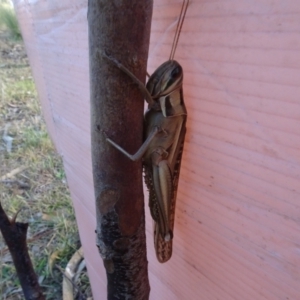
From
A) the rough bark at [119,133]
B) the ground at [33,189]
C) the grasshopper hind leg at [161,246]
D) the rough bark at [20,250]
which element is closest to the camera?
the rough bark at [119,133]

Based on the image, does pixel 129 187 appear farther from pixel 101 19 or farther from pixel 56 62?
pixel 56 62

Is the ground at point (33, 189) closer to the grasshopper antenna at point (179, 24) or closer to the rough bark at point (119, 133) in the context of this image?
the rough bark at point (119, 133)

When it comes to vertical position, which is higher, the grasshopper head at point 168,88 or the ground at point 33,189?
the grasshopper head at point 168,88

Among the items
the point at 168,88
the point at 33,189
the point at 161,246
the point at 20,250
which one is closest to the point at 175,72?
the point at 168,88

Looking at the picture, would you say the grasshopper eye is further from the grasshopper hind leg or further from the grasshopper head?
the grasshopper hind leg

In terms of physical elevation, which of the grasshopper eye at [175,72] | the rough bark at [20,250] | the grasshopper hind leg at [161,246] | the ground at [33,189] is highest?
Result: the grasshopper eye at [175,72]

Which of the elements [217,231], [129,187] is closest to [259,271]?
[217,231]

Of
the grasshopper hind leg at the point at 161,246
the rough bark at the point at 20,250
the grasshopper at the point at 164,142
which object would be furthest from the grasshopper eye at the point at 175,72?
the rough bark at the point at 20,250
